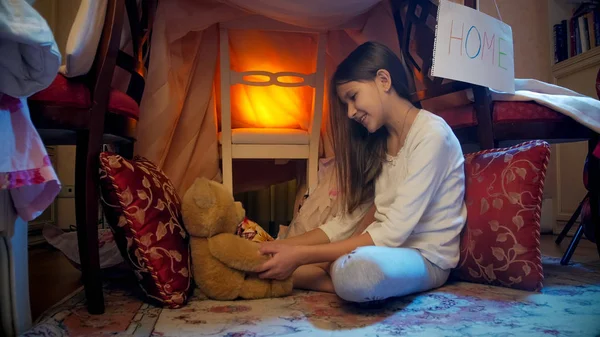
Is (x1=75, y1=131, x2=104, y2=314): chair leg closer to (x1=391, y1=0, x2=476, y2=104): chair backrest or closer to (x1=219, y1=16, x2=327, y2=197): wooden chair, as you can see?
(x1=219, y1=16, x2=327, y2=197): wooden chair

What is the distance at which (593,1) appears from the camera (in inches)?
86.5

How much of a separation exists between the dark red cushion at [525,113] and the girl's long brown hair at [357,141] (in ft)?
0.90

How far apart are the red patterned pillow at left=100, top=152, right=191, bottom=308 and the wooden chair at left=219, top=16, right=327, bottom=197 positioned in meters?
0.51

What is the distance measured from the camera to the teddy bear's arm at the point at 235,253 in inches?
34.3

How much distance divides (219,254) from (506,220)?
58 centimetres

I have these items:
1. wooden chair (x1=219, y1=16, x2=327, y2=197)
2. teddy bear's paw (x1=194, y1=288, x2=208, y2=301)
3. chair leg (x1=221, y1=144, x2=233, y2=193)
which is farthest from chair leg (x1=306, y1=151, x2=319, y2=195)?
teddy bear's paw (x1=194, y1=288, x2=208, y2=301)

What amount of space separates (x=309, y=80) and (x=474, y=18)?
A: 56 centimetres

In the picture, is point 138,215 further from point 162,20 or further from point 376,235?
point 162,20

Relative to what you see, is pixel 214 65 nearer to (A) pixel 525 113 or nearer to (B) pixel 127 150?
(B) pixel 127 150

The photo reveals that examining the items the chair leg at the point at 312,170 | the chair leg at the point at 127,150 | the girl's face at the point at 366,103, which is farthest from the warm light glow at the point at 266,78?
the girl's face at the point at 366,103

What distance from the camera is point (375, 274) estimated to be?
30.1 inches

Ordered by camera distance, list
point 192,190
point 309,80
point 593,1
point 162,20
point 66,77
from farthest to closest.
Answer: point 593,1, point 309,80, point 162,20, point 192,190, point 66,77

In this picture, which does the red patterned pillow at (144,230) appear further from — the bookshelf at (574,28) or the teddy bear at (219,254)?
the bookshelf at (574,28)

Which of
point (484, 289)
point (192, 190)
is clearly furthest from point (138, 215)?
point (484, 289)
